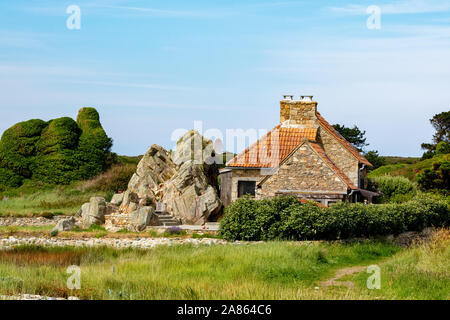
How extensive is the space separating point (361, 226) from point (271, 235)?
14.7ft

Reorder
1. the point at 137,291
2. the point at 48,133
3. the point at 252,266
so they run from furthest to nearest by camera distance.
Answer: the point at 48,133 < the point at 252,266 < the point at 137,291

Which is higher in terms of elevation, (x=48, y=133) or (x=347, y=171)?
(x=48, y=133)

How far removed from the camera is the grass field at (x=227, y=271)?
13.3 metres

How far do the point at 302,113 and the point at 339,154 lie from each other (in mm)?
3321

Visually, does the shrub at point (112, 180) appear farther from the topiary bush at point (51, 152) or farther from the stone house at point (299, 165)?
the stone house at point (299, 165)

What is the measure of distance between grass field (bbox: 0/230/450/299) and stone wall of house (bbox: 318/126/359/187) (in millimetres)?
9701

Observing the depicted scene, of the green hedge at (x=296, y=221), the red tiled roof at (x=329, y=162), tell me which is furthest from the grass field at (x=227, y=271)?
the red tiled roof at (x=329, y=162)

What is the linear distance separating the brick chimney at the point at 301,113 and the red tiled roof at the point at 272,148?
406 millimetres

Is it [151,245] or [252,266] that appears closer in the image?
[252,266]

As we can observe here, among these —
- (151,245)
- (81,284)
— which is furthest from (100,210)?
(81,284)

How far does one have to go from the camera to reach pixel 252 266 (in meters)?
17.4

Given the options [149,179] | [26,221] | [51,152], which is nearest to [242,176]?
[149,179]

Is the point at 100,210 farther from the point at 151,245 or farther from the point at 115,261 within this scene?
the point at 115,261
